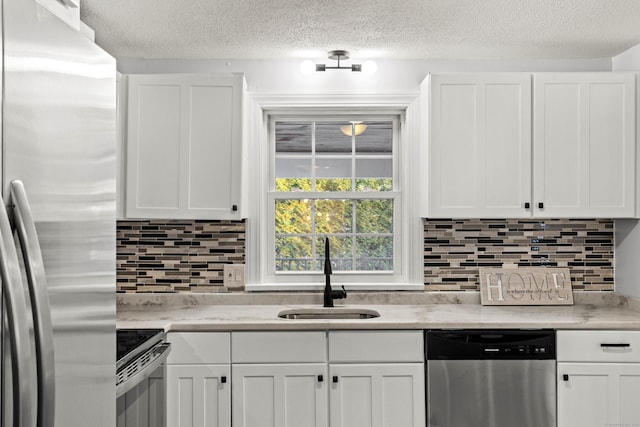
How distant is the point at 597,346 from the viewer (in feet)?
10.3

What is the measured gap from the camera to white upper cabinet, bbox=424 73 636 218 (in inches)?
137

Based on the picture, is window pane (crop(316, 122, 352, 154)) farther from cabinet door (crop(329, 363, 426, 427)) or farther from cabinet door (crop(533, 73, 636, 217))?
cabinet door (crop(329, 363, 426, 427))

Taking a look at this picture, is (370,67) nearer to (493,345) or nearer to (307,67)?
(307,67)

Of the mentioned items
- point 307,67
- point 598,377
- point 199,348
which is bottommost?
point 598,377

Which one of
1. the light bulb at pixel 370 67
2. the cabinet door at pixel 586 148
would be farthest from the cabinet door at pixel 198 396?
the cabinet door at pixel 586 148

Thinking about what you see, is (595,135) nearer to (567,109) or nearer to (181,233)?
(567,109)

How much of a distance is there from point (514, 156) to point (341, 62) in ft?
3.70

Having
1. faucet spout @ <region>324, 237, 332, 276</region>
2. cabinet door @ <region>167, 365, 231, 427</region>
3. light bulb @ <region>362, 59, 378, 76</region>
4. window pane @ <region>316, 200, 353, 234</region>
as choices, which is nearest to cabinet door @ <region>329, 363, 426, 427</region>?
cabinet door @ <region>167, 365, 231, 427</region>

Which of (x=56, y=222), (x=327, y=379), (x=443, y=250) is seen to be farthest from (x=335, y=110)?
(x=56, y=222)

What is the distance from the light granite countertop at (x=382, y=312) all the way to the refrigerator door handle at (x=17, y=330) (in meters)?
2.15

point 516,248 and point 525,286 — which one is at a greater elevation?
point 516,248

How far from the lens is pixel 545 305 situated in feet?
A: 12.4

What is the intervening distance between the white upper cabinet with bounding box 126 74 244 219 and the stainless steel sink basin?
65 centimetres

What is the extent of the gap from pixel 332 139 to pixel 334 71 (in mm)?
406
